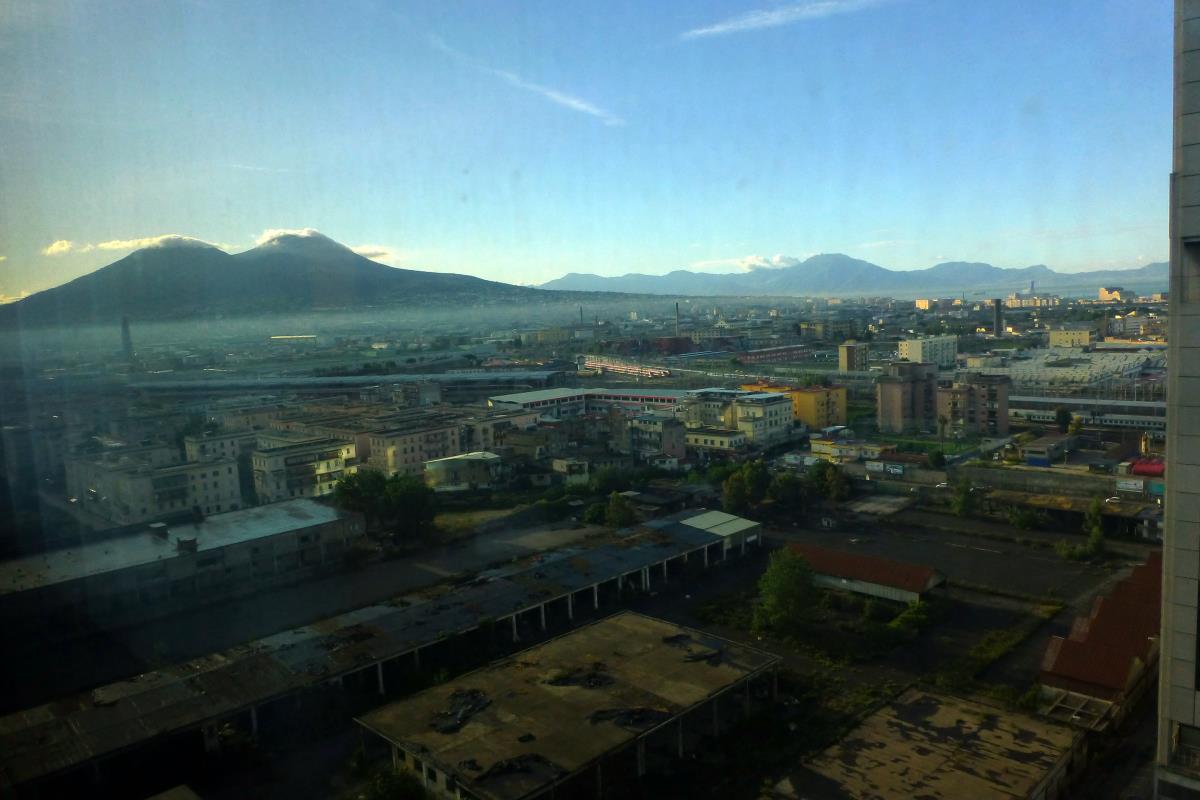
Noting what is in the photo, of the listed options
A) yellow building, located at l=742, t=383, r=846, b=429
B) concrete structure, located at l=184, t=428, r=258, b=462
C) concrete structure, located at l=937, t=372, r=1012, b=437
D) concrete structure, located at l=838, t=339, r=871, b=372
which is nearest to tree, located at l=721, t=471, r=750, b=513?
yellow building, located at l=742, t=383, r=846, b=429

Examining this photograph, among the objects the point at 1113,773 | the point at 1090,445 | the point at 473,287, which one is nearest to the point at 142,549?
the point at 1113,773

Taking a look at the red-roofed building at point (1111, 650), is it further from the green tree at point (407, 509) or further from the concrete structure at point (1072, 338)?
the concrete structure at point (1072, 338)

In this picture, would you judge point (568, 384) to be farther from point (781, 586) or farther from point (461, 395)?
point (781, 586)

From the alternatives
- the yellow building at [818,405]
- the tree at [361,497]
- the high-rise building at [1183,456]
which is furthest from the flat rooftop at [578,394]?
the high-rise building at [1183,456]

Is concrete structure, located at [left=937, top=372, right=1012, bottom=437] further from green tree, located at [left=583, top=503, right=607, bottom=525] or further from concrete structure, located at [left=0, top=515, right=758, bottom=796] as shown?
concrete structure, located at [left=0, top=515, right=758, bottom=796]

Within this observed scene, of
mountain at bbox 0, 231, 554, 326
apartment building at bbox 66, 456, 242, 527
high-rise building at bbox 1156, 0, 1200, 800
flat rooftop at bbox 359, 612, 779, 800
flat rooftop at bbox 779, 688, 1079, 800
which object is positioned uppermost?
mountain at bbox 0, 231, 554, 326

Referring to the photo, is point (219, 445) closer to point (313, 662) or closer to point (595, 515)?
point (595, 515)

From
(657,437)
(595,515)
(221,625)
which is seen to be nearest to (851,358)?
(657,437)
